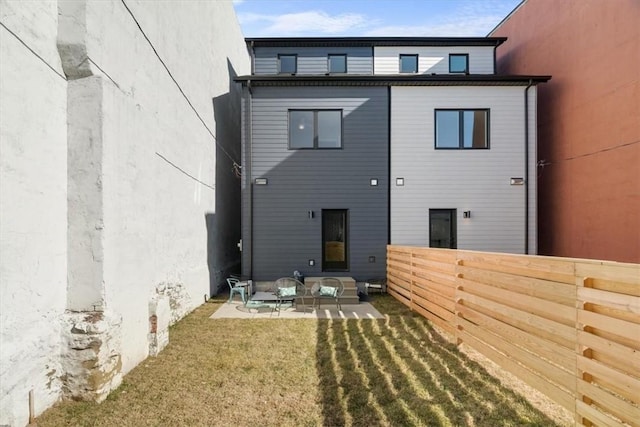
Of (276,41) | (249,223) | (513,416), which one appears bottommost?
(513,416)

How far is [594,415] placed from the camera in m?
2.80

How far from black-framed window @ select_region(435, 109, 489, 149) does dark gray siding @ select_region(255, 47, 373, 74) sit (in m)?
3.12

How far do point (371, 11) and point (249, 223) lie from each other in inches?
312

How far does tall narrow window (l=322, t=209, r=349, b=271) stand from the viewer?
972cm

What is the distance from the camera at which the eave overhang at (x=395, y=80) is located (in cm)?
952

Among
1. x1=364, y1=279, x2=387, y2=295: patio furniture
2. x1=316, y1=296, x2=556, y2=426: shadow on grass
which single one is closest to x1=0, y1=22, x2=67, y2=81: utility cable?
x1=316, y1=296, x2=556, y2=426: shadow on grass

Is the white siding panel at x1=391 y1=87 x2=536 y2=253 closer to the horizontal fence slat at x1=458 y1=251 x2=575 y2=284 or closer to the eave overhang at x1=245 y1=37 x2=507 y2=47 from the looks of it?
the eave overhang at x1=245 y1=37 x2=507 y2=47

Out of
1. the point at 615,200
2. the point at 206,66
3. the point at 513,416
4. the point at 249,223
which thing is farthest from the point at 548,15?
the point at 513,416

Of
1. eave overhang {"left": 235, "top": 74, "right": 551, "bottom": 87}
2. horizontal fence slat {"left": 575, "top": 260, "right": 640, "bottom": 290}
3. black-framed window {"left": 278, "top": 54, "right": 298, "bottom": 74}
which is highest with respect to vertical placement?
black-framed window {"left": 278, "top": 54, "right": 298, "bottom": 74}

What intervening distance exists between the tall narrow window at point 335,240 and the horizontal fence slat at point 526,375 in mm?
4951

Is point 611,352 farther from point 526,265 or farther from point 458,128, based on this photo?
point 458,128

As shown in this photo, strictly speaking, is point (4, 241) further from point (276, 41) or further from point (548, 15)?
point (548, 15)

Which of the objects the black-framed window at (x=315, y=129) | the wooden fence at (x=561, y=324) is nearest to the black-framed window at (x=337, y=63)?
the black-framed window at (x=315, y=129)

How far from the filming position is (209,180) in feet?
30.0
